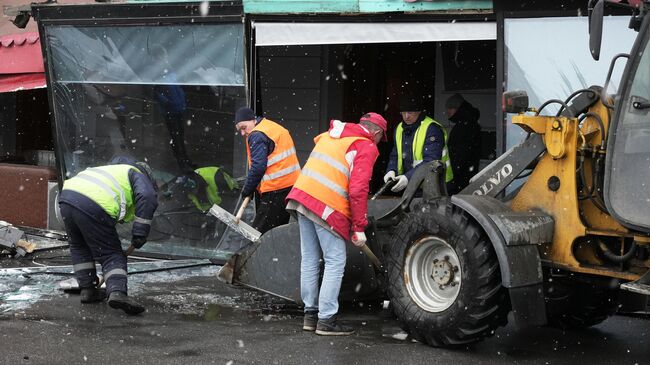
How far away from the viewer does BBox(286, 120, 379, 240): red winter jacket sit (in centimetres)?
717

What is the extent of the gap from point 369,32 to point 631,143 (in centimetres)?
423

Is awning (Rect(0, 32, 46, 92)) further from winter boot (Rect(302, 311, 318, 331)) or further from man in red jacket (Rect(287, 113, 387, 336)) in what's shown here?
winter boot (Rect(302, 311, 318, 331))

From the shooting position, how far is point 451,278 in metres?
6.97

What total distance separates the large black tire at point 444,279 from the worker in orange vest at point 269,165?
2240 millimetres

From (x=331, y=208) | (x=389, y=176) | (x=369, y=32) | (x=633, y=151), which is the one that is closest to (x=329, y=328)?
(x=331, y=208)

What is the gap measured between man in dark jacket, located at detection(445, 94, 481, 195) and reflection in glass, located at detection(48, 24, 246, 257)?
2177 millimetres

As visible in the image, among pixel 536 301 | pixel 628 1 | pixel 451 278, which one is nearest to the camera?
pixel 536 301

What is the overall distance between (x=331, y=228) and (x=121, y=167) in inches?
76.7

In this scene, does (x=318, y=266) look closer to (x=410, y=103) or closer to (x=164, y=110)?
(x=410, y=103)

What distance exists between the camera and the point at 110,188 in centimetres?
803

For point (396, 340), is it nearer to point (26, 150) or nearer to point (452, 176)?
point (452, 176)

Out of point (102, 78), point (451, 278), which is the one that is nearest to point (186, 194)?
point (102, 78)

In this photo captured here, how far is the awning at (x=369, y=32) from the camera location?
9484 mm

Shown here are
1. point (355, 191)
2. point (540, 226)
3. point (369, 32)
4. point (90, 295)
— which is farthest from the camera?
point (369, 32)
